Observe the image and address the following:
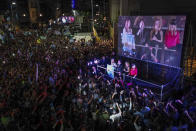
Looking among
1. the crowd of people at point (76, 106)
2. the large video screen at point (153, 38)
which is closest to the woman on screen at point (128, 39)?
the large video screen at point (153, 38)

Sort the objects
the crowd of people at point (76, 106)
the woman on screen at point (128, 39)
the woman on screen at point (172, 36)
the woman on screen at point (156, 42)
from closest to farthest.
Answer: the crowd of people at point (76, 106)
the woman on screen at point (172, 36)
the woman on screen at point (156, 42)
the woman on screen at point (128, 39)

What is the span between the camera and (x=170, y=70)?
9.87 metres

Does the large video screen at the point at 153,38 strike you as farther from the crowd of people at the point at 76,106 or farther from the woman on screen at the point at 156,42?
the crowd of people at the point at 76,106

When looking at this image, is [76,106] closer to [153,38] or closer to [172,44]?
[172,44]

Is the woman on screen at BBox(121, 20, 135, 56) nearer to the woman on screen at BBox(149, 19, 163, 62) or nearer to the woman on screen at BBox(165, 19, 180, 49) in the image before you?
the woman on screen at BBox(149, 19, 163, 62)

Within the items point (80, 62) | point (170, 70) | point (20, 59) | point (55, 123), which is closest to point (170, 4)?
point (170, 70)

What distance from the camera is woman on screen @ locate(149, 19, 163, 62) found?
33.9 feet

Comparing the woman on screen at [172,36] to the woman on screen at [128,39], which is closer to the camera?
the woman on screen at [172,36]

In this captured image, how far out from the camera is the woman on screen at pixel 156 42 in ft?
33.9

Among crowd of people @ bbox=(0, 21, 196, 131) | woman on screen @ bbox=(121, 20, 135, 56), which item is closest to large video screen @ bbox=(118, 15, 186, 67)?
woman on screen @ bbox=(121, 20, 135, 56)

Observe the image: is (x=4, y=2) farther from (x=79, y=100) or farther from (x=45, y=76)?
(x=79, y=100)

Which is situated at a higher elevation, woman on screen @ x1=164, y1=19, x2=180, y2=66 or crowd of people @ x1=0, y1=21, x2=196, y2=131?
woman on screen @ x1=164, y1=19, x2=180, y2=66

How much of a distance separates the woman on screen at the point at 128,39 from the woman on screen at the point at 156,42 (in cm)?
160

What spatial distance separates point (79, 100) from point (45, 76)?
8.80 ft
